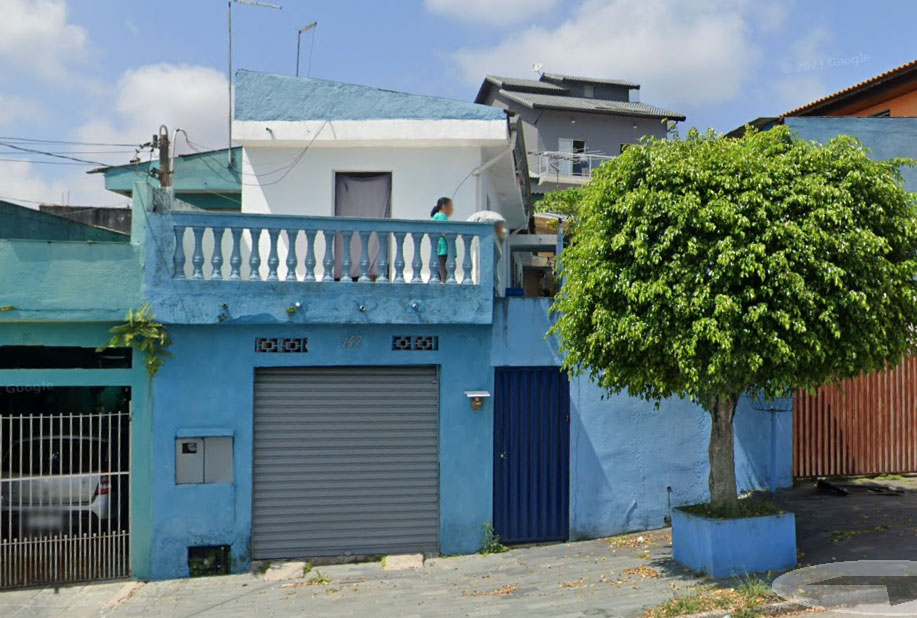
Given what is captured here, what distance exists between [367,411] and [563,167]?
92.8 feet

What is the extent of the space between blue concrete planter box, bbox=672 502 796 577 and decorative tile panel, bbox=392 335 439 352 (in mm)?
3754

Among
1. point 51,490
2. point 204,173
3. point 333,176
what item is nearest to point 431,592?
point 51,490

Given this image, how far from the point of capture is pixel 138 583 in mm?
8727

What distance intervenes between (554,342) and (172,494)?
5.16 m

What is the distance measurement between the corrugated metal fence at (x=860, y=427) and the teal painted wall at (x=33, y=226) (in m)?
11.3

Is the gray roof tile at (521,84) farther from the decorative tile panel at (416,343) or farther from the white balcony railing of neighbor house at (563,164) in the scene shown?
the decorative tile panel at (416,343)

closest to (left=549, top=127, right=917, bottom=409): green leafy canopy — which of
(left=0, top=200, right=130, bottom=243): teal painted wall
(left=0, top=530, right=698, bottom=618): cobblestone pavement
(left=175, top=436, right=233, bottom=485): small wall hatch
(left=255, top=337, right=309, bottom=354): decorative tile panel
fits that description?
(left=0, top=530, right=698, bottom=618): cobblestone pavement

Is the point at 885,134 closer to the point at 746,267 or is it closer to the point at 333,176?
the point at 746,267

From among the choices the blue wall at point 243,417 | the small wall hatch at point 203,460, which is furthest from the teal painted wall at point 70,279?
the small wall hatch at point 203,460

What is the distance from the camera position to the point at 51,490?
340 inches

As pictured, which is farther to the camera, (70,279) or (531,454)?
(531,454)

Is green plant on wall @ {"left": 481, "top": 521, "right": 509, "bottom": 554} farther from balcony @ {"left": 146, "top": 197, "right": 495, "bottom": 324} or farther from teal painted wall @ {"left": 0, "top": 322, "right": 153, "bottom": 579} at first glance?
teal painted wall @ {"left": 0, "top": 322, "right": 153, "bottom": 579}

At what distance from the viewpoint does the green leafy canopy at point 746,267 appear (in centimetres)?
690

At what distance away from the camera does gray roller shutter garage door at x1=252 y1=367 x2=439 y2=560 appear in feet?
30.2
